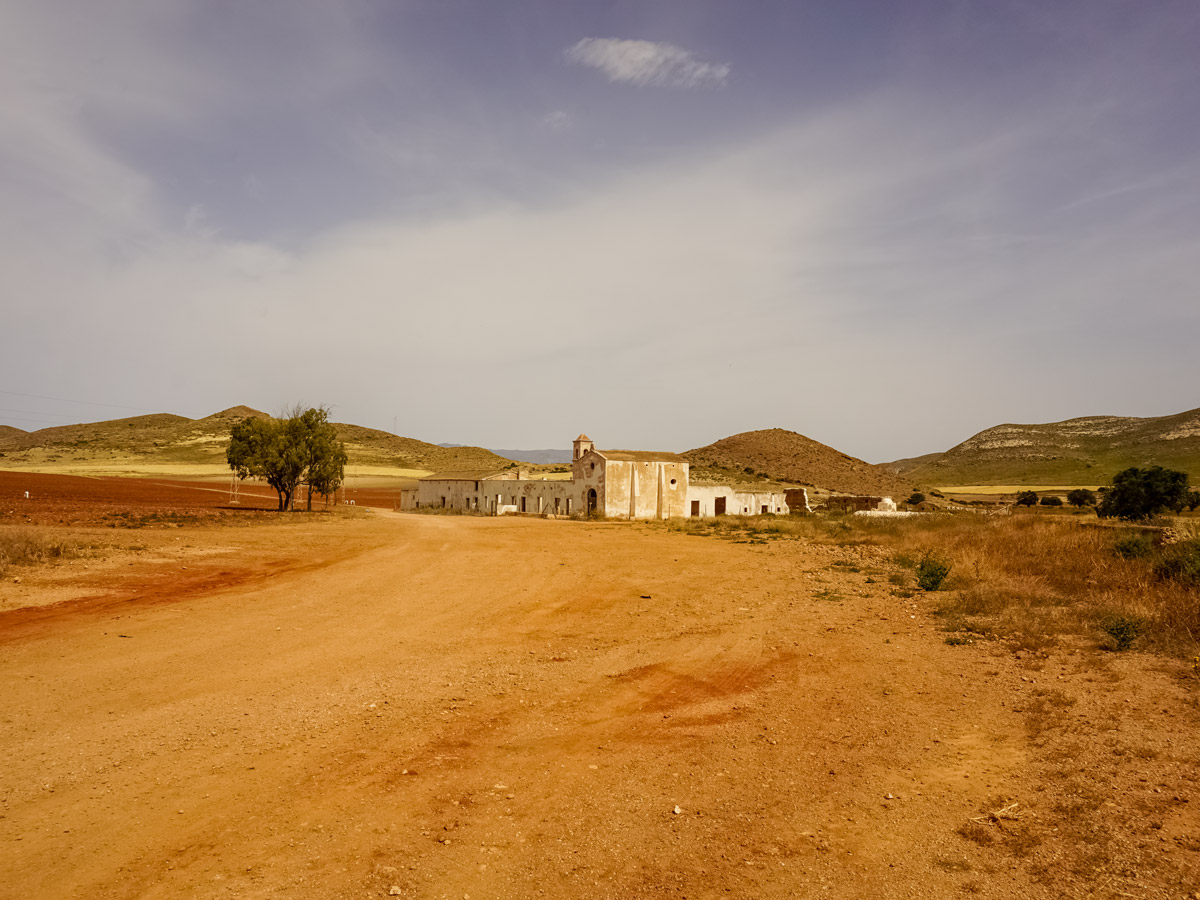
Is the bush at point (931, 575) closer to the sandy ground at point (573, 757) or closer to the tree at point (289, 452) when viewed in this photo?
the sandy ground at point (573, 757)

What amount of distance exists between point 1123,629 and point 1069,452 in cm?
12466

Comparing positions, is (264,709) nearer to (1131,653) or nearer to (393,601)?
(393,601)

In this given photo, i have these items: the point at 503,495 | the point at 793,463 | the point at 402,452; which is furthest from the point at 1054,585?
the point at 402,452

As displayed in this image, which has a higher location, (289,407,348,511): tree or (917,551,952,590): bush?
(289,407,348,511): tree

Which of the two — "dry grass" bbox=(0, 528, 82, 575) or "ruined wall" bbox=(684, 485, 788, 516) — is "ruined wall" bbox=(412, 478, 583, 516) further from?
"dry grass" bbox=(0, 528, 82, 575)

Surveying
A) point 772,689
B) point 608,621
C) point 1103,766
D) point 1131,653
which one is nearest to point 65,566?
point 608,621

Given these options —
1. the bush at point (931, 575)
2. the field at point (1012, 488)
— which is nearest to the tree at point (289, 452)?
the bush at point (931, 575)

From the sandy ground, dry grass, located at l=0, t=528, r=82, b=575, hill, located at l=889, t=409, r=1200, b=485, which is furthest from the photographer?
hill, located at l=889, t=409, r=1200, b=485

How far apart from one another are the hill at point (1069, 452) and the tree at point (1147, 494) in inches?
2052

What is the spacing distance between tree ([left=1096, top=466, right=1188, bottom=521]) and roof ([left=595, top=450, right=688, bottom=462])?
25.4m

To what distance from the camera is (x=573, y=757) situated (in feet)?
20.8

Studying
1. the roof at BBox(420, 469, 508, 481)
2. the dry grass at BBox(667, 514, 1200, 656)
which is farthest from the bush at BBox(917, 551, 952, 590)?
the roof at BBox(420, 469, 508, 481)

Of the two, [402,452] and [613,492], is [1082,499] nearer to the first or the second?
[613,492]

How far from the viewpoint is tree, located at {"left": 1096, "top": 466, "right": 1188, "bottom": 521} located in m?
39.4
